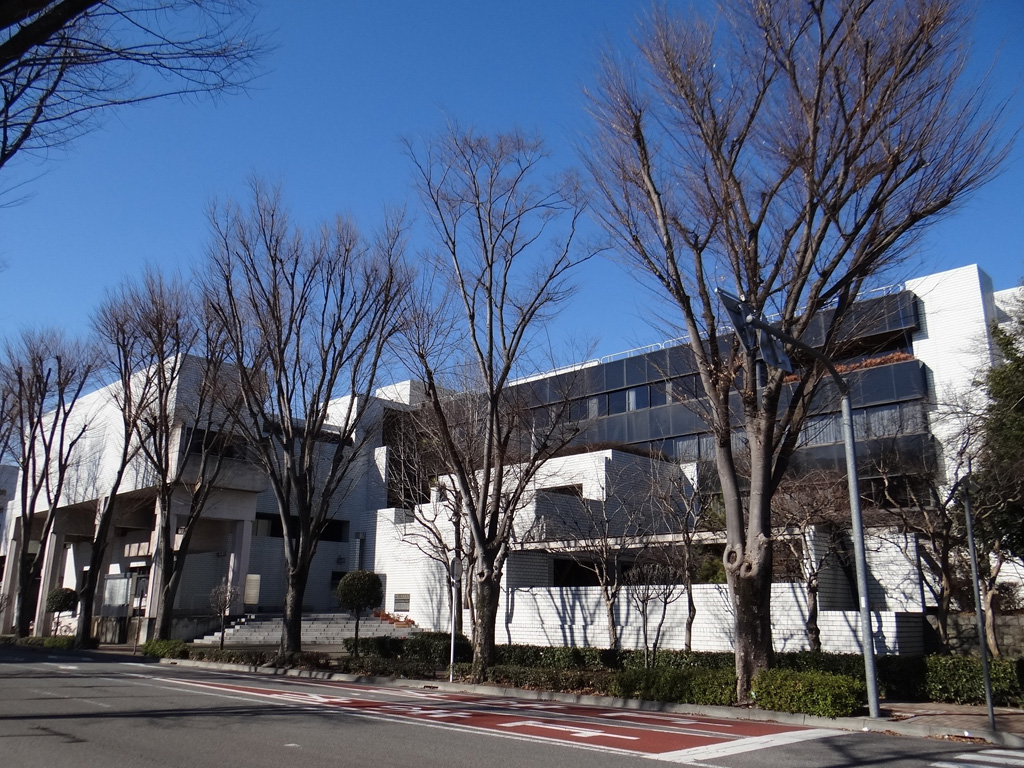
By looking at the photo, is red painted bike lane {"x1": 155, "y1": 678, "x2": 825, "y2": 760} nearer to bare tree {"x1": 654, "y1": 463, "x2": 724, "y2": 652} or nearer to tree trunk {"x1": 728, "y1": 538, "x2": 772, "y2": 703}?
tree trunk {"x1": 728, "y1": 538, "x2": 772, "y2": 703}

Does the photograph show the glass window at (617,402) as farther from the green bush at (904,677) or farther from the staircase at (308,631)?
the green bush at (904,677)

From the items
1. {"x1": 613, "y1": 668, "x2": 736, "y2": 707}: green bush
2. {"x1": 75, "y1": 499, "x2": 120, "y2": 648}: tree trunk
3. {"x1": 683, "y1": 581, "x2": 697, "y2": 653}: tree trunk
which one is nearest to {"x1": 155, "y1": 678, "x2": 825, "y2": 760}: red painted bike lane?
{"x1": 613, "y1": 668, "x2": 736, "y2": 707}: green bush

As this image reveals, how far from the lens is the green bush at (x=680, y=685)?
14547 mm

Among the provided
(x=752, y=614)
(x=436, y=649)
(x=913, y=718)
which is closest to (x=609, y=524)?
(x=436, y=649)

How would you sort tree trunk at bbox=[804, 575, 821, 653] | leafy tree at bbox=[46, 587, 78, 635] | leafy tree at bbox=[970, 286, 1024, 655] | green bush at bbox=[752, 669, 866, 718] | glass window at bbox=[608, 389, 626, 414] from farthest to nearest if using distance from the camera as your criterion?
glass window at bbox=[608, 389, 626, 414]
leafy tree at bbox=[46, 587, 78, 635]
tree trunk at bbox=[804, 575, 821, 653]
leafy tree at bbox=[970, 286, 1024, 655]
green bush at bbox=[752, 669, 866, 718]

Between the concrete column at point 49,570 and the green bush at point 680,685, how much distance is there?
36977mm

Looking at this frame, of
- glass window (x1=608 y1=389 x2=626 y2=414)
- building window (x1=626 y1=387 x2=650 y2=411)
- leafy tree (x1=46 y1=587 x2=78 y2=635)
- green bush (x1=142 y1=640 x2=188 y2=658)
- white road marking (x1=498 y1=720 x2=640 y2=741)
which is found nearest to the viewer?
white road marking (x1=498 y1=720 x2=640 y2=741)

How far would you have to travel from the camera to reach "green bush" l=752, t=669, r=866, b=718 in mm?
12953

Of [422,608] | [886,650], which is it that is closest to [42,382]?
[422,608]

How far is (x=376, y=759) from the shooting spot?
8.72 m

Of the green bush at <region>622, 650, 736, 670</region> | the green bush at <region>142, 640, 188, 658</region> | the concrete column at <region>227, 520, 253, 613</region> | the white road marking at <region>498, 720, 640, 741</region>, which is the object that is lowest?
the green bush at <region>142, 640, 188, 658</region>

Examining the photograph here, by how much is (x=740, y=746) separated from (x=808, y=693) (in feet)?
11.5

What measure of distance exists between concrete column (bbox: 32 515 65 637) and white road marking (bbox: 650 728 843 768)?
41.4 meters

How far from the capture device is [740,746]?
1021 cm
